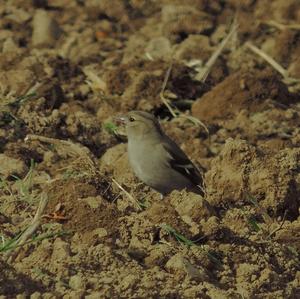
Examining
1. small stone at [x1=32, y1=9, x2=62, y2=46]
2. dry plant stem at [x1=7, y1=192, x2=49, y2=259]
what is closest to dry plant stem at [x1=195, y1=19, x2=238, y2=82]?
small stone at [x1=32, y1=9, x2=62, y2=46]

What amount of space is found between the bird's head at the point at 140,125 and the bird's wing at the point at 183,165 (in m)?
0.30

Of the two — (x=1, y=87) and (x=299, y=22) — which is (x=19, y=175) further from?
(x=299, y=22)

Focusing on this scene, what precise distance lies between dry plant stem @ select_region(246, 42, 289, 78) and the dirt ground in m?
0.02

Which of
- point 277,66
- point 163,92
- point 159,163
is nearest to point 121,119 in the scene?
point 159,163

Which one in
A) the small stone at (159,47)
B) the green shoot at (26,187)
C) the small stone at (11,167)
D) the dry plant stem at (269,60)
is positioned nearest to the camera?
the green shoot at (26,187)

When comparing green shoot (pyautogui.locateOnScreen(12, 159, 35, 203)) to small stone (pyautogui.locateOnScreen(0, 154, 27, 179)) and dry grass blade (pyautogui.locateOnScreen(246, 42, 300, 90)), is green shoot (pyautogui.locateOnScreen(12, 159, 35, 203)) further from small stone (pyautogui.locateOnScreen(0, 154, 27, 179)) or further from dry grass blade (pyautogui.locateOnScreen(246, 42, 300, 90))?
dry grass blade (pyautogui.locateOnScreen(246, 42, 300, 90))

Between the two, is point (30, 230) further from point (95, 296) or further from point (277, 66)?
point (277, 66)

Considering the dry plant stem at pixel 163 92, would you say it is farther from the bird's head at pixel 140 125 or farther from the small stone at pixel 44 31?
the small stone at pixel 44 31

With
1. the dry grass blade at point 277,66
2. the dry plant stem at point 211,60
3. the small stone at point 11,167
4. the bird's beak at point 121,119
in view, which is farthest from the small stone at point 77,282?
the dry grass blade at point 277,66

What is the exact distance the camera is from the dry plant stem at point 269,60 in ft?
41.8

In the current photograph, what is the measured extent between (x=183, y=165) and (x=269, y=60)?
12.9ft

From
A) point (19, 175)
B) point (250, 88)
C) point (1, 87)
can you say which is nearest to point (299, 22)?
point (250, 88)

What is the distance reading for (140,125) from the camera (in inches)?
385

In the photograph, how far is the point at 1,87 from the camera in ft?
35.5
